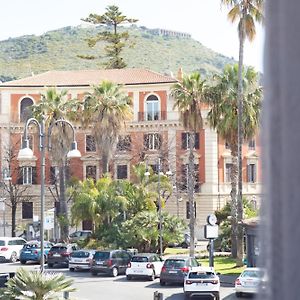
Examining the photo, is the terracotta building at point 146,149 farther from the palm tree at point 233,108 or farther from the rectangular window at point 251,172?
the palm tree at point 233,108

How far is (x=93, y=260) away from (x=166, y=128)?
30.0m

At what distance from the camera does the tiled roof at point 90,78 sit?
64.7 m

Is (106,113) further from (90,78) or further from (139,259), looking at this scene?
(90,78)

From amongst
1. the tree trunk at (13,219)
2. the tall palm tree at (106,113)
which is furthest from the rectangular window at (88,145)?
the tall palm tree at (106,113)

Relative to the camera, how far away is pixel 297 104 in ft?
3.35

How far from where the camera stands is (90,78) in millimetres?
67375

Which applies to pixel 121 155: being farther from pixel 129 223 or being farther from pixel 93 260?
pixel 93 260

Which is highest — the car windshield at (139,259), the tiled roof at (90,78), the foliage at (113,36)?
the foliage at (113,36)

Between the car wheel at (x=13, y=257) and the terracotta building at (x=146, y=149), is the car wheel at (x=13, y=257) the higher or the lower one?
the lower one

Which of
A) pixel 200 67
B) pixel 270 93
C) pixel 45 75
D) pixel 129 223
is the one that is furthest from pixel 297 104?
pixel 200 67

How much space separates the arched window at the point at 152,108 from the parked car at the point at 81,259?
2793 centimetres

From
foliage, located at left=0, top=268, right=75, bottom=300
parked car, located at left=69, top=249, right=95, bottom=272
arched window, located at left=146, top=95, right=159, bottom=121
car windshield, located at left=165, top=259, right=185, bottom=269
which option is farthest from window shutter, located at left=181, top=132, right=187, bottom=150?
foliage, located at left=0, top=268, right=75, bottom=300

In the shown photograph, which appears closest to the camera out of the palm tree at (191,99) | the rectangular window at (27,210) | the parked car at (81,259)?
the parked car at (81,259)

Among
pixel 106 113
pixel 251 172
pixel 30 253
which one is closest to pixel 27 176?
pixel 251 172
